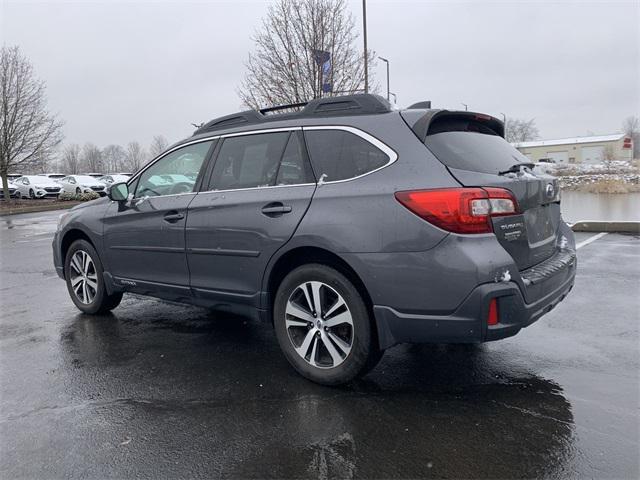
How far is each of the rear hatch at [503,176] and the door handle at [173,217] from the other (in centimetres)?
215

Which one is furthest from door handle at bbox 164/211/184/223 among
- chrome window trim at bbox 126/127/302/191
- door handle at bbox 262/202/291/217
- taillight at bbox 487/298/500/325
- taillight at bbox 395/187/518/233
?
taillight at bbox 487/298/500/325

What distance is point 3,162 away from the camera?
24.6 meters

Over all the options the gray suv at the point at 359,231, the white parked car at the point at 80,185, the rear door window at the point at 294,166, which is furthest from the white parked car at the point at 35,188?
the rear door window at the point at 294,166

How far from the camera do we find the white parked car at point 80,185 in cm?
2981

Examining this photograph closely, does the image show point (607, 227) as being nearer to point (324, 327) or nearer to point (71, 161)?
point (324, 327)

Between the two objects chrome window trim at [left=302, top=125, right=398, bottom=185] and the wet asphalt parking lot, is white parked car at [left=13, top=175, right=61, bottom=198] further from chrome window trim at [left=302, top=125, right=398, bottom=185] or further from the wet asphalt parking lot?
chrome window trim at [left=302, top=125, right=398, bottom=185]

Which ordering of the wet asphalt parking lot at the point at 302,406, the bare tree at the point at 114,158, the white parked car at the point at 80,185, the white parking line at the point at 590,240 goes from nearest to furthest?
the wet asphalt parking lot at the point at 302,406 < the white parking line at the point at 590,240 < the white parked car at the point at 80,185 < the bare tree at the point at 114,158

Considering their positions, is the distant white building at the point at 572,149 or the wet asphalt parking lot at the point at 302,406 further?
the distant white building at the point at 572,149

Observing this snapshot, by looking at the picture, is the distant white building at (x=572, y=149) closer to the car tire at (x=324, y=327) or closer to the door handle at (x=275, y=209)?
the door handle at (x=275, y=209)

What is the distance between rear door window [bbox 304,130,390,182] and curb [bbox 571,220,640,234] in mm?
8996

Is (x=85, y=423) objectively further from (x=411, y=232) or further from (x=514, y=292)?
(x=514, y=292)

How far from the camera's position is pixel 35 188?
98.8ft

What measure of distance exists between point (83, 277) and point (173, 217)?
1.77 m

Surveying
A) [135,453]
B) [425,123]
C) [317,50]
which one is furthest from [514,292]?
[317,50]
